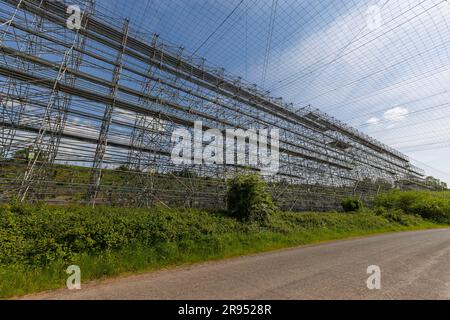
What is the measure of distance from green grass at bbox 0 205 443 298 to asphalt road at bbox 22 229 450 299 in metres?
0.48

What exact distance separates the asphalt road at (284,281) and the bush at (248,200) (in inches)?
125

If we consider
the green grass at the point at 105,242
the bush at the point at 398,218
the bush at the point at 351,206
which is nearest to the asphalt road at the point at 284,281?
the green grass at the point at 105,242

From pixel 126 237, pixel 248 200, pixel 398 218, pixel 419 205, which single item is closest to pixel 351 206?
pixel 398 218

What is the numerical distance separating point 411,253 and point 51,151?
14779mm

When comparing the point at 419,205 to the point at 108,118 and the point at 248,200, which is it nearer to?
the point at 248,200

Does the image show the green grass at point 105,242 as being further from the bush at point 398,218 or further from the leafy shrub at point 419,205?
the leafy shrub at point 419,205

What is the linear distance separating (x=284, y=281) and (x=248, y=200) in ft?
18.3

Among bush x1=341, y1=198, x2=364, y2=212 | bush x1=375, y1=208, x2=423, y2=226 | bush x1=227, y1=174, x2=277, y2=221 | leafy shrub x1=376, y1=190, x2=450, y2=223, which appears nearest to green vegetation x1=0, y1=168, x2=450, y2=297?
bush x1=227, y1=174, x2=277, y2=221

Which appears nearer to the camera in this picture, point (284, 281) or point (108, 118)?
point (284, 281)

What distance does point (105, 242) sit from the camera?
610cm

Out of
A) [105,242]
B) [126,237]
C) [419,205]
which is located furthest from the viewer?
[419,205]

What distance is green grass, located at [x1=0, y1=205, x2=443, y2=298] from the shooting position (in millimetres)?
4816
